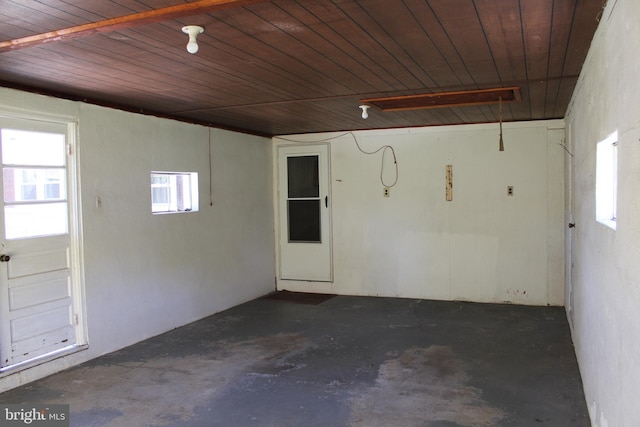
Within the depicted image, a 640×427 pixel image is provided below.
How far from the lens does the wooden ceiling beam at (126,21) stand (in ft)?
7.70

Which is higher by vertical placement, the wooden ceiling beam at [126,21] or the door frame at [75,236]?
the wooden ceiling beam at [126,21]

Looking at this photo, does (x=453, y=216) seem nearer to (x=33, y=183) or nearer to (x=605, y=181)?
(x=605, y=181)

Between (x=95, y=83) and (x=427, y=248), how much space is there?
4624mm

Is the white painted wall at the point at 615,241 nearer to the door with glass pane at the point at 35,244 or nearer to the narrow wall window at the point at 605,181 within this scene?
the narrow wall window at the point at 605,181

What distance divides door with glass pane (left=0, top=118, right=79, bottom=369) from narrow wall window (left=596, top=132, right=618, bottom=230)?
405 cm

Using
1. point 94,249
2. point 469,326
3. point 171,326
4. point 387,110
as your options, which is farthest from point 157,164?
point 469,326

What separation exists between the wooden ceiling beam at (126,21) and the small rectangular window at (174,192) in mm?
2589

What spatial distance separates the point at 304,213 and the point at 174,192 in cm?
229

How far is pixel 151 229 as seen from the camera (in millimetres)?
5262

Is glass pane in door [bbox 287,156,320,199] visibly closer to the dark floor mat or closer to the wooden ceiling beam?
the dark floor mat

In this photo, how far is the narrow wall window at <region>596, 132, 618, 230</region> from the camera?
2.55 metres

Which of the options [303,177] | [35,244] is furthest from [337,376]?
[303,177]

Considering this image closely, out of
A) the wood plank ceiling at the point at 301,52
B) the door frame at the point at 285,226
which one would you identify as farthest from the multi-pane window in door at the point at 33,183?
the door frame at the point at 285,226

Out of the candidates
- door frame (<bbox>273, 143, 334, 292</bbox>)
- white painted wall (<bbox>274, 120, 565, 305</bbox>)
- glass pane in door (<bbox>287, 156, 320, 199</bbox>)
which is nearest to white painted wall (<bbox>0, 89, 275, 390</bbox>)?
door frame (<bbox>273, 143, 334, 292</bbox>)
